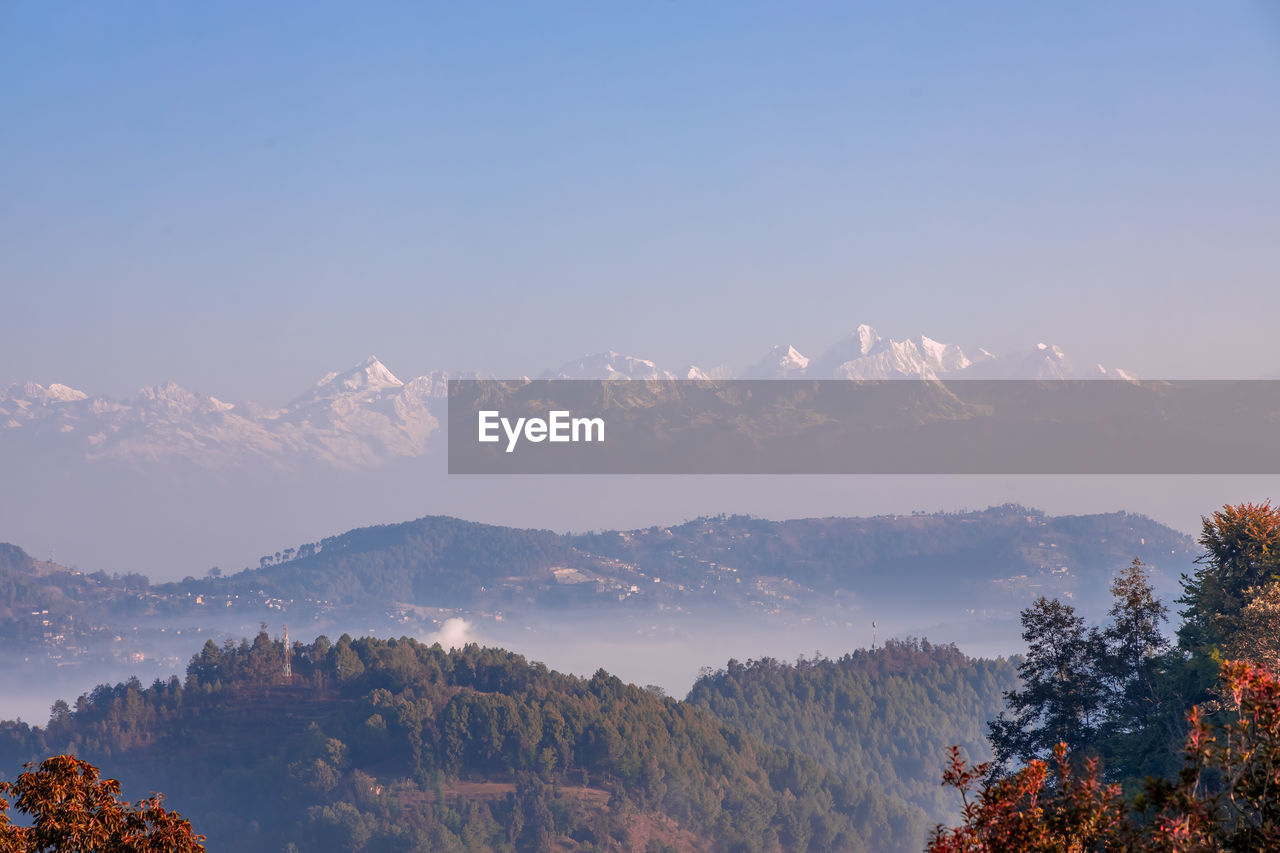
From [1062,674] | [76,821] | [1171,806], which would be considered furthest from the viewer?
[1062,674]

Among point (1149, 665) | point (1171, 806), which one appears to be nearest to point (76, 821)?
point (1171, 806)

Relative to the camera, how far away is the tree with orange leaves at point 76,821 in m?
23.5

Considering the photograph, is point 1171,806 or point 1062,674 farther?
point 1062,674

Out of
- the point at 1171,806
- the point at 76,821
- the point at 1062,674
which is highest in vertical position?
the point at 1171,806

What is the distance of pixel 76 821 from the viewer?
77.6 ft

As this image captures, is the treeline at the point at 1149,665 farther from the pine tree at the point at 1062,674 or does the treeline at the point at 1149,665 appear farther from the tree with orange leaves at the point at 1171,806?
the tree with orange leaves at the point at 1171,806

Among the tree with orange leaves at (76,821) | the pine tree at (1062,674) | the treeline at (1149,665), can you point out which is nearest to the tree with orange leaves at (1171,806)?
the tree with orange leaves at (76,821)

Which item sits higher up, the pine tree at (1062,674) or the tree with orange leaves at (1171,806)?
the tree with orange leaves at (1171,806)

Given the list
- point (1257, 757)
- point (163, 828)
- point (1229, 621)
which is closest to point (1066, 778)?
point (1257, 757)

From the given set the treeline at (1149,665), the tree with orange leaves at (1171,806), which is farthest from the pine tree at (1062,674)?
the tree with orange leaves at (1171,806)

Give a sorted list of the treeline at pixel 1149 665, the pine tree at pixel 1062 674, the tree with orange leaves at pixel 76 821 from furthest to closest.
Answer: the pine tree at pixel 1062 674 → the treeline at pixel 1149 665 → the tree with orange leaves at pixel 76 821

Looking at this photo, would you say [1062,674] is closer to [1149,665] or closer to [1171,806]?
[1149,665]

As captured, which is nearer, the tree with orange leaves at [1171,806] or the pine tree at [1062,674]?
the tree with orange leaves at [1171,806]

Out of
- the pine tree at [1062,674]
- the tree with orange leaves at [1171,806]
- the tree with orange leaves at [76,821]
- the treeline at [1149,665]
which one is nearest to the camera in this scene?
the tree with orange leaves at [1171,806]
